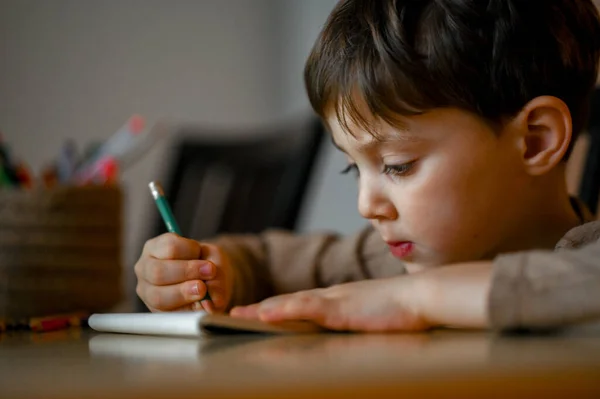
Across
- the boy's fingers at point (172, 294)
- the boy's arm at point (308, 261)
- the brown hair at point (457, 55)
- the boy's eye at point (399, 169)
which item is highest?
the brown hair at point (457, 55)

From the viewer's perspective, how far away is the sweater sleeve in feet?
1.52

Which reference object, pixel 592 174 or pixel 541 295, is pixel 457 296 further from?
pixel 592 174

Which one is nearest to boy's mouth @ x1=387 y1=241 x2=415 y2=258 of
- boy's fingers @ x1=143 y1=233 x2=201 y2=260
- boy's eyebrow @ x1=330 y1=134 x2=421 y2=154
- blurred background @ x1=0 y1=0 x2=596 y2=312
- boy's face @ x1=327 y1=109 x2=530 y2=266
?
boy's face @ x1=327 y1=109 x2=530 y2=266

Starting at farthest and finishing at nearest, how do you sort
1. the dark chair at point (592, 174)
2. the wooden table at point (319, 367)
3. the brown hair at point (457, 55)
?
the dark chair at point (592, 174)
the brown hair at point (457, 55)
the wooden table at point (319, 367)

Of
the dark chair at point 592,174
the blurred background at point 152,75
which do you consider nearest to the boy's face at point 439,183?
the dark chair at point 592,174

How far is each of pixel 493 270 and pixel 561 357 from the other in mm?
139

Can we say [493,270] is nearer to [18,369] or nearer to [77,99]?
[18,369]

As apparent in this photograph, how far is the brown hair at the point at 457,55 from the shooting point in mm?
713

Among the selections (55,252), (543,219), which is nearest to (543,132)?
(543,219)

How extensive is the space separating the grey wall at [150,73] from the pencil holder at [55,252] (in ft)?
2.70

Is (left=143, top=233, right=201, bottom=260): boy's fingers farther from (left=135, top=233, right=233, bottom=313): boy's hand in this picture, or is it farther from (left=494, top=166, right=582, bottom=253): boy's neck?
(left=494, top=166, right=582, bottom=253): boy's neck

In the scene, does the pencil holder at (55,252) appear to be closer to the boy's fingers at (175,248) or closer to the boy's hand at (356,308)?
the boy's fingers at (175,248)

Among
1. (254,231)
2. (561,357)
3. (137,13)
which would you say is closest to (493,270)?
(561,357)

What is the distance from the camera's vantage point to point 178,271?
76 centimetres
